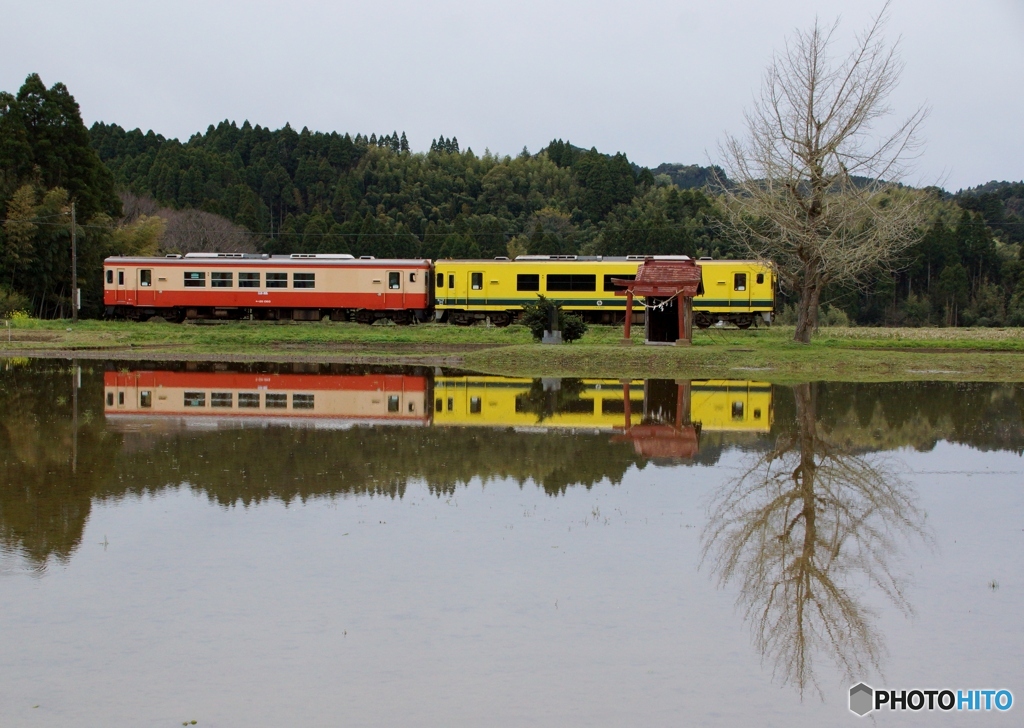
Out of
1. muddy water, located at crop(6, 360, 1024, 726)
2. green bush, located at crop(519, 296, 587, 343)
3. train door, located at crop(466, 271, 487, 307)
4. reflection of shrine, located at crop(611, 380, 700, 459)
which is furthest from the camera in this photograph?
train door, located at crop(466, 271, 487, 307)

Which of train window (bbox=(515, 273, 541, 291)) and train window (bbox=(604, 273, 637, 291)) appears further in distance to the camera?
train window (bbox=(515, 273, 541, 291))

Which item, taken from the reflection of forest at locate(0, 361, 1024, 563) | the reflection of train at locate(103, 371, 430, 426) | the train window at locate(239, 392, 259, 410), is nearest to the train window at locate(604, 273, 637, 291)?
the reflection of train at locate(103, 371, 430, 426)

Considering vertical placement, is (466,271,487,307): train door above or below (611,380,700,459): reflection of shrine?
above

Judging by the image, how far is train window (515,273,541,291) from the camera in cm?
3850

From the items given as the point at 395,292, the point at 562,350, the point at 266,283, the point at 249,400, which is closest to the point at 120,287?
the point at 266,283

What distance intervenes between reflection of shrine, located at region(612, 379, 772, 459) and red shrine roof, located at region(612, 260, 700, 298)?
530 centimetres

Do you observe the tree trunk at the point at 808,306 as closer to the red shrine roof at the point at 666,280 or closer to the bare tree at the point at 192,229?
the red shrine roof at the point at 666,280

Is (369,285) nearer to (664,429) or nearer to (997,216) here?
(664,429)

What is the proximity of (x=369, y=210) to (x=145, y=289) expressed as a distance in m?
56.5

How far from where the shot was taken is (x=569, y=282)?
38469 millimetres

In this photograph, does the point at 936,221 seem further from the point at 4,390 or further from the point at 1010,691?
the point at 1010,691

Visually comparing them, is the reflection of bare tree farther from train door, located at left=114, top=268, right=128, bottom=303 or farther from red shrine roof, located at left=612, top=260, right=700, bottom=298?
train door, located at left=114, top=268, right=128, bottom=303

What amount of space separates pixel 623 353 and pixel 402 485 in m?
15.2

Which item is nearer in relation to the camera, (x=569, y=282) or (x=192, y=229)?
(x=569, y=282)
